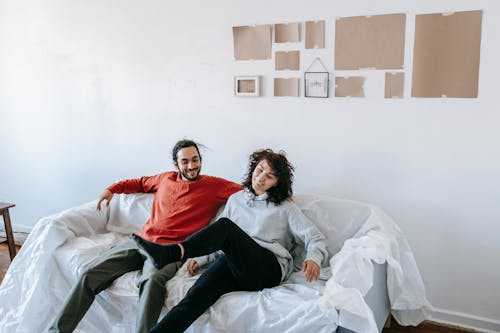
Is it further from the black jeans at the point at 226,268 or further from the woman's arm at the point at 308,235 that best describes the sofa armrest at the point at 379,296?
the black jeans at the point at 226,268

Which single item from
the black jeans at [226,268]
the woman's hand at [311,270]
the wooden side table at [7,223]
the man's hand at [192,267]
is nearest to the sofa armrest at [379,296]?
the woman's hand at [311,270]

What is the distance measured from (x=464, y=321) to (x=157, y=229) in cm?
168

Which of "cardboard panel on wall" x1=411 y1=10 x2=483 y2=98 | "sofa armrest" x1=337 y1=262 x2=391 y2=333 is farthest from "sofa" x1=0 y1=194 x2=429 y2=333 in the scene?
"cardboard panel on wall" x1=411 y1=10 x2=483 y2=98

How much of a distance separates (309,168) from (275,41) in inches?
29.2

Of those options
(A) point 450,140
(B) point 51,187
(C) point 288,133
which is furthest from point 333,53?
(B) point 51,187

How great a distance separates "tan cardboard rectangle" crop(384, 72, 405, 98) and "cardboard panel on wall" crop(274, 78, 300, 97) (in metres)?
0.49

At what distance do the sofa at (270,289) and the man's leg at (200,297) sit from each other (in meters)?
0.05

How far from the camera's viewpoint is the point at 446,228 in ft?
7.88

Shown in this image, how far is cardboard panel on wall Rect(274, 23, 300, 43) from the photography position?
255 cm

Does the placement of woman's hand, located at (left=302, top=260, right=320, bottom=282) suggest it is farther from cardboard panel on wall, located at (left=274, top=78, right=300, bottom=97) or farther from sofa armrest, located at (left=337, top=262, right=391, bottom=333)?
cardboard panel on wall, located at (left=274, top=78, right=300, bottom=97)

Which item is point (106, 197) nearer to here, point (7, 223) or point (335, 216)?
point (7, 223)

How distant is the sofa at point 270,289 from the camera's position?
1.80 m

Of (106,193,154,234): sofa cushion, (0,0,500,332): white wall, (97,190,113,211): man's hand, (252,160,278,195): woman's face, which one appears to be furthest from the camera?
(106,193,154,234): sofa cushion

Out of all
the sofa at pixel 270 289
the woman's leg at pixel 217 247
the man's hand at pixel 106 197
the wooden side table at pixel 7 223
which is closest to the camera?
the sofa at pixel 270 289
